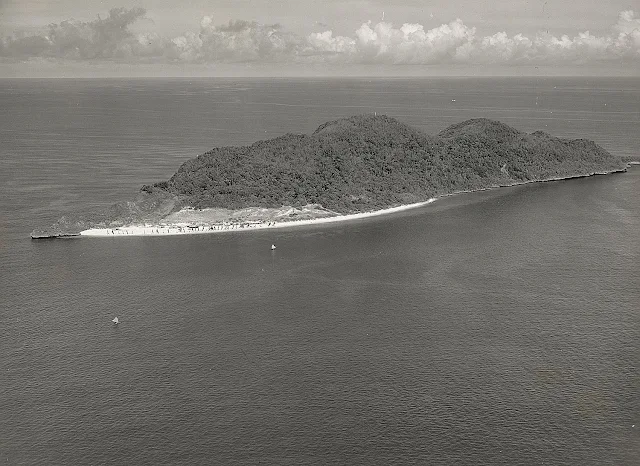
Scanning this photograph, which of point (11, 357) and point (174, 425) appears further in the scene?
point (11, 357)

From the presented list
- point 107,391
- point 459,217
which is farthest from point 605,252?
point 107,391

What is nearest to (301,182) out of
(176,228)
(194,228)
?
(194,228)

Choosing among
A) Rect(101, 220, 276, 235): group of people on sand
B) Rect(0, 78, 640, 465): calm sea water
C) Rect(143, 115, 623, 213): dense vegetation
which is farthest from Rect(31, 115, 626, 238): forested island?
Rect(0, 78, 640, 465): calm sea water

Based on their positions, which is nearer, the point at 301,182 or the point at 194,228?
the point at 194,228

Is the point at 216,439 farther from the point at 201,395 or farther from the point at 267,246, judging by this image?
the point at 267,246

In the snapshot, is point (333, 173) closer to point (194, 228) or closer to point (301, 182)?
point (301, 182)

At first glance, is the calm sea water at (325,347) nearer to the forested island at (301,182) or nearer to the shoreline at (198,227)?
the shoreline at (198,227)
